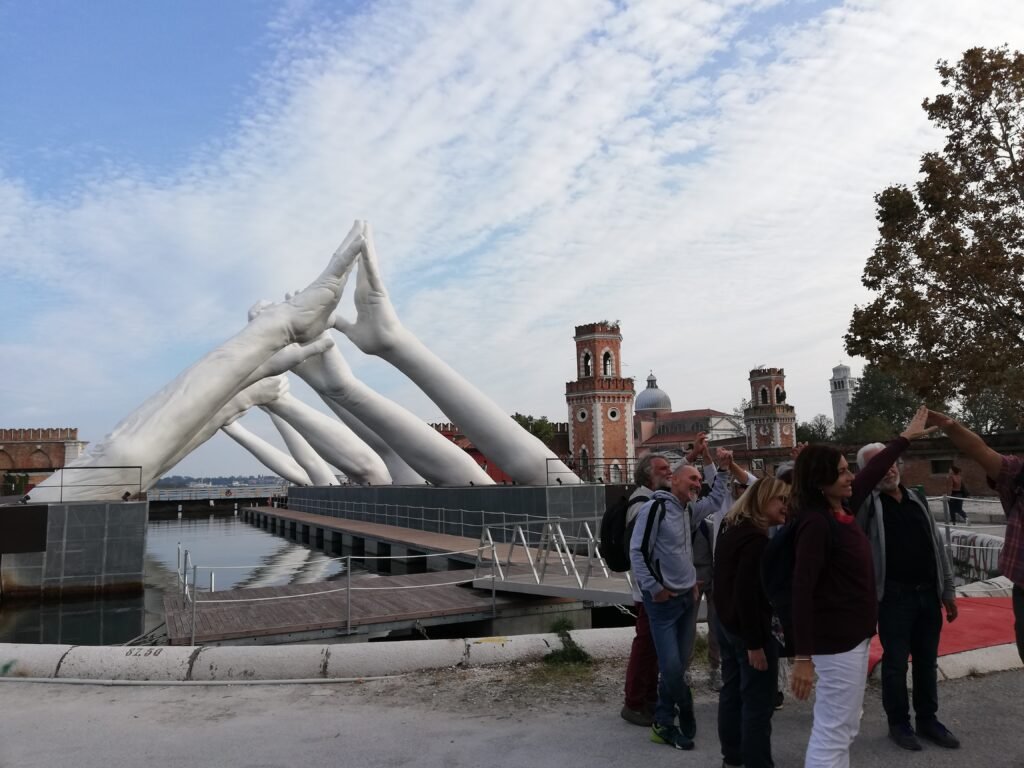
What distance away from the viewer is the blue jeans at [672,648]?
3705 millimetres

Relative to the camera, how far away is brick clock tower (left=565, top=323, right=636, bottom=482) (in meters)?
47.7

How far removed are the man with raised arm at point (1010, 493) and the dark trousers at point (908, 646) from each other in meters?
0.37

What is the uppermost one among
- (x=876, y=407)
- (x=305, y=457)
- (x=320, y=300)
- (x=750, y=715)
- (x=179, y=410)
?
(x=876, y=407)

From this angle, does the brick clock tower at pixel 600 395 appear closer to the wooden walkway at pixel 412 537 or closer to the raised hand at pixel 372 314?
the wooden walkway at pixel 412 537

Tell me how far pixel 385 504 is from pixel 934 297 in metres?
15.8

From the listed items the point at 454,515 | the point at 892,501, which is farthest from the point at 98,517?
the point at 892,501

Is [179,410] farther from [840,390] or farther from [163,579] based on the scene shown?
[840,390]

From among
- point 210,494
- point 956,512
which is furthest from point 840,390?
point 956,512

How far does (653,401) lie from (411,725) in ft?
266

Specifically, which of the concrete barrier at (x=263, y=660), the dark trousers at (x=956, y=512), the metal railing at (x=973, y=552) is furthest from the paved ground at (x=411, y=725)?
the dark trousers at (x=956, y=512)

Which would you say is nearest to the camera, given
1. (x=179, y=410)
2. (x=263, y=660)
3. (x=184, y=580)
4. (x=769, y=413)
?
(x=263, y=660)

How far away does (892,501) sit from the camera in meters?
3.80

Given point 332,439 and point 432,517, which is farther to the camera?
point 332,439

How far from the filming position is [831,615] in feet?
9.50
